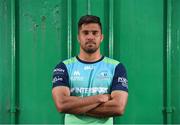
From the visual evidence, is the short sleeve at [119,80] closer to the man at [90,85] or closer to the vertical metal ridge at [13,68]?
the man at [90,85]

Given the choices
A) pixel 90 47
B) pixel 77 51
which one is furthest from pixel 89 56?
pixel 77 51

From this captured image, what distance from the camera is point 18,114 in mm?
2943

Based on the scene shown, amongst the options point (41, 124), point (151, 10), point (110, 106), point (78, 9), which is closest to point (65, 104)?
point (110, 106)

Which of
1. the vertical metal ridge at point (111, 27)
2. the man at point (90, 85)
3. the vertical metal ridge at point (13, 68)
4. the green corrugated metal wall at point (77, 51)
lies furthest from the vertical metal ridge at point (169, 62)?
the vertical metal ridge at point (13, 68)

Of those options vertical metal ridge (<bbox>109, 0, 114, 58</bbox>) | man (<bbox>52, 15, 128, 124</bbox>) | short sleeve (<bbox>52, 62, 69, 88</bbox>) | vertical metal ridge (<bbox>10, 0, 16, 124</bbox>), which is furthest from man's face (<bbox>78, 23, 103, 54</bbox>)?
vertical metal ridge (<bbox>10, 0, 16, 124</bbox>)

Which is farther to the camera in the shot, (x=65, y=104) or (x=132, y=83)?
(x=132, y=83)

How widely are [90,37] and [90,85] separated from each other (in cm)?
34

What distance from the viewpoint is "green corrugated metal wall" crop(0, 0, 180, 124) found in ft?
9.58

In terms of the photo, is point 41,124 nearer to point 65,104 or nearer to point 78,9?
point 65,104

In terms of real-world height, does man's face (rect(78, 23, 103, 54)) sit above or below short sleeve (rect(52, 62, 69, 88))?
above

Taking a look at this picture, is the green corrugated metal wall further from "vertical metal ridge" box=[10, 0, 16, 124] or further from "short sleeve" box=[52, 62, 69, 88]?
"short sleeve" box=[52, 62, 69, 88]

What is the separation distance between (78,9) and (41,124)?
3.48ft

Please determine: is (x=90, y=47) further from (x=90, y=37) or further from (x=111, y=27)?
(x=111, y=27)

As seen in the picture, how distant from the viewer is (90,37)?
2355 mm
